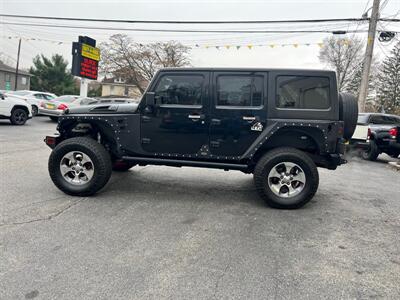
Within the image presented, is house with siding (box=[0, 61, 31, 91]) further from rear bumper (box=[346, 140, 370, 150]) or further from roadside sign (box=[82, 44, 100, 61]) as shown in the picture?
rear bumper (box=[346, 140, 370, 150])

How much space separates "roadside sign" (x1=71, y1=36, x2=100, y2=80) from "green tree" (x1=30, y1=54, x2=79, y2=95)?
26731mm

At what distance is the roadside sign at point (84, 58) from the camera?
2133 centimetres

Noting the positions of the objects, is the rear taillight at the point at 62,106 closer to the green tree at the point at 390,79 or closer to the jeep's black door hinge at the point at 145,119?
the jeep's black door hinge at the point at 145,119

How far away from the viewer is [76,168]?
4.76 m

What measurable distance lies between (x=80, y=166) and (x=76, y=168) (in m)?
0.07

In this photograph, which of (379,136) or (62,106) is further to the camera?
(62,106)

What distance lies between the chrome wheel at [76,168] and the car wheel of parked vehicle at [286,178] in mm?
2438

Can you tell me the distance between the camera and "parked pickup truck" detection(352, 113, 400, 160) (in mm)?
9641

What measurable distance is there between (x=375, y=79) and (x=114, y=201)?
4884 cm

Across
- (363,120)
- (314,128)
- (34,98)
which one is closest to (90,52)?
(34,98)

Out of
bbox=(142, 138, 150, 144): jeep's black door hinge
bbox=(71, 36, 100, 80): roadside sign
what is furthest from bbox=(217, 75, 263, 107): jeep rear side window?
bbox=(71, 36, 100, 80): roadside sign

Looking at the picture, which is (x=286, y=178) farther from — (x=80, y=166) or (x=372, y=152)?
(x=372, y=152)

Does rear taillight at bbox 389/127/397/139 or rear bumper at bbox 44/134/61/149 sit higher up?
rear taillight at bbox 389/127/397/139

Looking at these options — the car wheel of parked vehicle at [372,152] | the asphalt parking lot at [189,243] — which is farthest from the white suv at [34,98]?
the car wheel of parked vehicle at [372,152]
